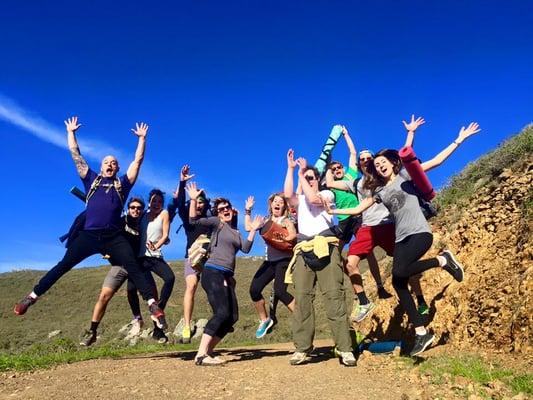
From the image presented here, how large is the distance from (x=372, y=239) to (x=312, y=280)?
1209 mm

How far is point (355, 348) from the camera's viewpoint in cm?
728

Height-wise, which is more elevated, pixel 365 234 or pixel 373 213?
pixel 373 213

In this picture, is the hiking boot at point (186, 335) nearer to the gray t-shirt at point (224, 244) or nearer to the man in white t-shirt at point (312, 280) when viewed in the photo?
the gray t-shirt at point (224, 244)

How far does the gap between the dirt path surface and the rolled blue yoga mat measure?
313cm

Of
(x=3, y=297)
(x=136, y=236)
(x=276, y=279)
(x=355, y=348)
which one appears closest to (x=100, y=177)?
(x=136, y=236)

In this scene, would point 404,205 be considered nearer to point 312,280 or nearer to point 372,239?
point 372,239

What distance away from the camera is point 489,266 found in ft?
24.1

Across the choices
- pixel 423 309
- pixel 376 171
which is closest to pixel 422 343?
pixel 423 309

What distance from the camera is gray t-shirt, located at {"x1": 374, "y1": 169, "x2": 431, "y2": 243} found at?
6.20m

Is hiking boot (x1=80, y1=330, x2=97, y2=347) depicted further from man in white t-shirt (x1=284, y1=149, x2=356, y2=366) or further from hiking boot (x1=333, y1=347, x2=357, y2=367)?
hiking boot (x1=333, y1=347, x2=357, y2=367)

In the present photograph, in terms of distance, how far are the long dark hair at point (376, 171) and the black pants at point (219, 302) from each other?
259cm

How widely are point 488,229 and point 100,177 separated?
652 centimetres

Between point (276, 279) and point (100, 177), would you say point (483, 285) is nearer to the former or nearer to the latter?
point (276, 279)

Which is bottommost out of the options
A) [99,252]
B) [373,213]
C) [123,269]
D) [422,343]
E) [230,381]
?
[230,381]
